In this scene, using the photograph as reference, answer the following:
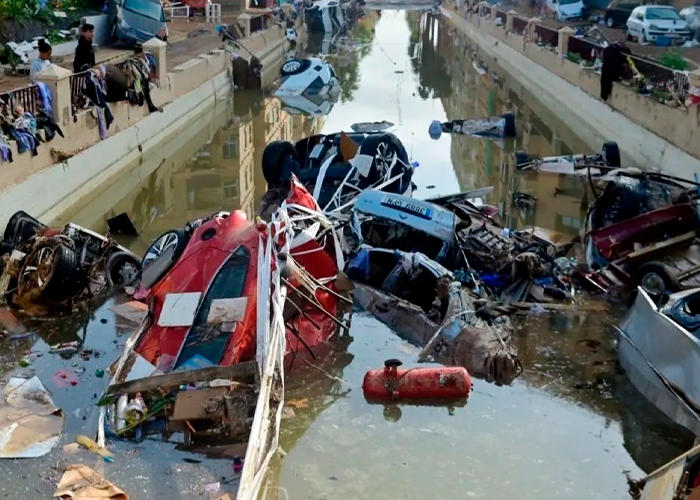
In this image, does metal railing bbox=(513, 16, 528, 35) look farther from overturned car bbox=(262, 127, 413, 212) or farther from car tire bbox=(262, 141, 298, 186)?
car tire bbox=(262, 141, 298, 186)

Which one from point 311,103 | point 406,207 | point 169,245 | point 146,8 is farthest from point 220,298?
point 146,8

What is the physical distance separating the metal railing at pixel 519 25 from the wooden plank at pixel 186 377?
38087 millimetres

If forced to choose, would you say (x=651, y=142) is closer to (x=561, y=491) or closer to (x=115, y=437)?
(x=561, y=491)

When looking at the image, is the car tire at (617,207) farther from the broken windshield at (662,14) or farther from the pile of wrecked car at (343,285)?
the broken windshield at (662,14)

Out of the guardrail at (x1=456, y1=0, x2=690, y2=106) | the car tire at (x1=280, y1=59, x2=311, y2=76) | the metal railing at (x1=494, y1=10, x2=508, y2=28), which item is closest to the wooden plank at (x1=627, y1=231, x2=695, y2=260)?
the guardrail at (x1=456, y1=0, x2=690, y2=106)

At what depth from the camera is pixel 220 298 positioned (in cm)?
948

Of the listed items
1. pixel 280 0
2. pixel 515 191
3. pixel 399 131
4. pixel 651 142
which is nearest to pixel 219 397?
pixel 515 191

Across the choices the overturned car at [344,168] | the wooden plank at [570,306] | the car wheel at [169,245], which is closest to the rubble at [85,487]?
the car wheel at [169,245]

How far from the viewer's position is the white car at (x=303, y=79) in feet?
115

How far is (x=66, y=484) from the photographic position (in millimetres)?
7168

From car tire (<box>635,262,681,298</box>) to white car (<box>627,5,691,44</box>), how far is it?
25.7 m

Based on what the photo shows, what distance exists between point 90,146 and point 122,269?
6.77m

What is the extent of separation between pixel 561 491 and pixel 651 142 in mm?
15042

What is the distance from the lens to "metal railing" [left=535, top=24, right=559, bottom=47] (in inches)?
1412
